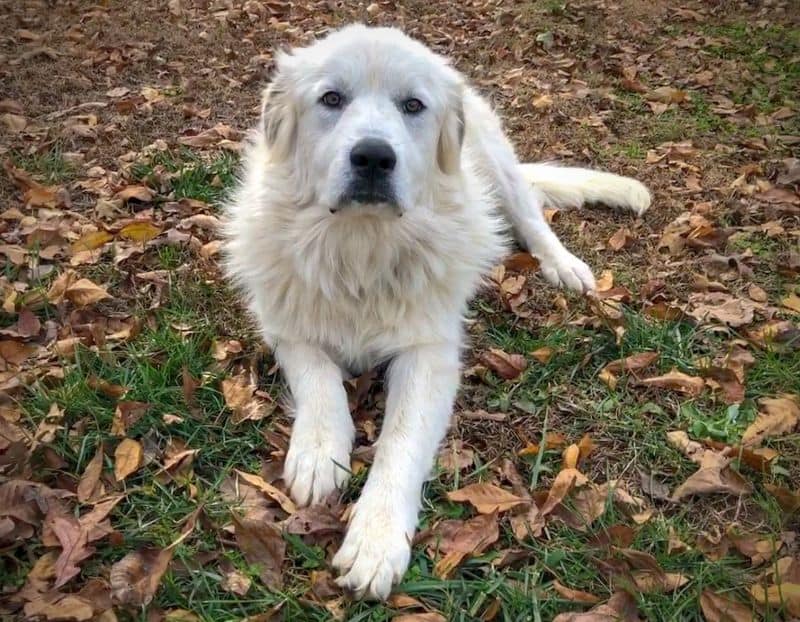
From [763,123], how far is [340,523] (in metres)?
4.45

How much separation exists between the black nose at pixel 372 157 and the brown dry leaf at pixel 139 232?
62.5 inches

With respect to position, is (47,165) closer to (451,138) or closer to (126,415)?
(126,415)

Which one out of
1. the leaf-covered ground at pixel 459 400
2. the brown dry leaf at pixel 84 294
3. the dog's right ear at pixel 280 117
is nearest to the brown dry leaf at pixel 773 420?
the leaf-covered ground at pixel 459 400

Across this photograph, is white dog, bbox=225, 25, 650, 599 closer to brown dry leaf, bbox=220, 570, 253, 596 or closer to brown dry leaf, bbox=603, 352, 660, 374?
brown dry leaf, bbox=220, 570, 253, 596

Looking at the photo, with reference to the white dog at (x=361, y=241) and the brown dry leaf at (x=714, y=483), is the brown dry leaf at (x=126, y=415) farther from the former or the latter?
the brown dry leaf at (x=714, y=483)

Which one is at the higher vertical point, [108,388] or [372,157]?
[372,157]

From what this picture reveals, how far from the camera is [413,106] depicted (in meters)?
2.73

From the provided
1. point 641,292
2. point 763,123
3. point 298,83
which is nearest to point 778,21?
point 763,123

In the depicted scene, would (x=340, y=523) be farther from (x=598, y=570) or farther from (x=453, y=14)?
(x=453, y=14)

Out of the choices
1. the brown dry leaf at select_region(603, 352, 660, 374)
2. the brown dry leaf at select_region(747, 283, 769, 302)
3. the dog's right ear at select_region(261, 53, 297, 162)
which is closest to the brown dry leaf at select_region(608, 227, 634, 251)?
the brown dry leaf at select_region(747, 283, 769, 302)

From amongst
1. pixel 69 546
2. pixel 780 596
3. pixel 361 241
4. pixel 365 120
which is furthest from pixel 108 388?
pixel 780 596

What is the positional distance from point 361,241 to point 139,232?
1.43 m

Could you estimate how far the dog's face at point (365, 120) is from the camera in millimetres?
2430

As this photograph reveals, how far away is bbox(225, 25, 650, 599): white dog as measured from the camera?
2.38m
